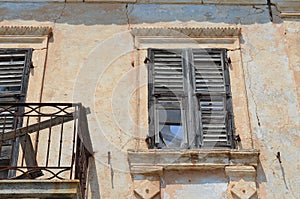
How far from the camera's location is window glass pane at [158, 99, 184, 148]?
6.62 m

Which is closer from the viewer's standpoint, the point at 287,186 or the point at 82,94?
the point at 287,186

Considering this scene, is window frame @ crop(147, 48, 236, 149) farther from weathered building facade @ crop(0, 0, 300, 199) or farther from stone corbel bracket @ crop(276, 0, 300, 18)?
stone corbel bracket @ crop(276, 0, 300, 18)

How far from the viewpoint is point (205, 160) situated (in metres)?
6.35

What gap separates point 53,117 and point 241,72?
8.05 ft

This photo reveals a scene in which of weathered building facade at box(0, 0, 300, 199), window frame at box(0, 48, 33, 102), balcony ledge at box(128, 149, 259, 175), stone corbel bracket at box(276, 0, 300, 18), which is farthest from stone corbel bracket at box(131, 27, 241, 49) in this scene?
balcony ledge at box(128, 149, 259, 175)

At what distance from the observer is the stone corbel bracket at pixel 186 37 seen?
24.5 feet

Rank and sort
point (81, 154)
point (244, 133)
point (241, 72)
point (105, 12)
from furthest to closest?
point (105, 12)
point (241, 72)
point (244, 133)
point (81, 154)

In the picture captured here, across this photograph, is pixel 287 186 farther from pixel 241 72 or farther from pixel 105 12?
pixel 105 12

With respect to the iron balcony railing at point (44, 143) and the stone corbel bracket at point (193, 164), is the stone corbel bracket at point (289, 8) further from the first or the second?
the iron balcony railing at point (44, 143)

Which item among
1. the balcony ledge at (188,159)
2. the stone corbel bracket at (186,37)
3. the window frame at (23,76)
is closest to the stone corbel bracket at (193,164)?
the balcony ledge at (188,159)

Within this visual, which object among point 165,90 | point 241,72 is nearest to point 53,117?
point 165,90

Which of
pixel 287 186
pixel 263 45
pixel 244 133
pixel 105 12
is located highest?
pixel 105 12

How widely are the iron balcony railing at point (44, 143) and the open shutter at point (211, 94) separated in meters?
1.42

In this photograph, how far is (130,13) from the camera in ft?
25.8
